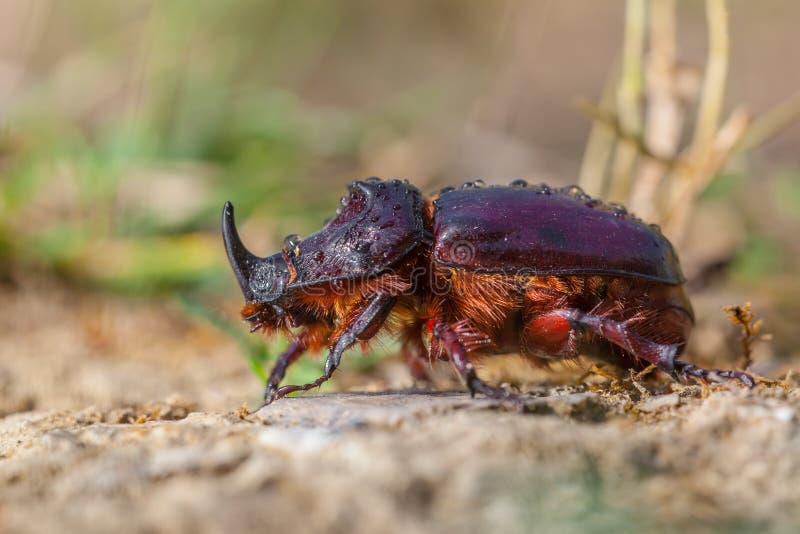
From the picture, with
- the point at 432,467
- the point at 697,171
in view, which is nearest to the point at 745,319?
the point at 432,467

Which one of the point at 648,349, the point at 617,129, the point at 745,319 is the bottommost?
the point at 648,349

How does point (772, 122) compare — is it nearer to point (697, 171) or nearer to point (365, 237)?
point (697, 171)

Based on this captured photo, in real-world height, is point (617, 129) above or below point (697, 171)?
above

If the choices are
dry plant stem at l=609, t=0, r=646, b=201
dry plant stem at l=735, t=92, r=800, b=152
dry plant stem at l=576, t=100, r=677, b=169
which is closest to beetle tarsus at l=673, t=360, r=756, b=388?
dry plant stem at l=576, t=100, r=677, b=169

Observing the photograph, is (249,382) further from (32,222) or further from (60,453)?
(32,222)

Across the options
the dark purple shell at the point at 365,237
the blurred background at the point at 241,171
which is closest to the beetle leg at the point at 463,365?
the dark purple shell at the point at 365,237

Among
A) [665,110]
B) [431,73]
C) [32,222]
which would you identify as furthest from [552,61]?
[32,222]
